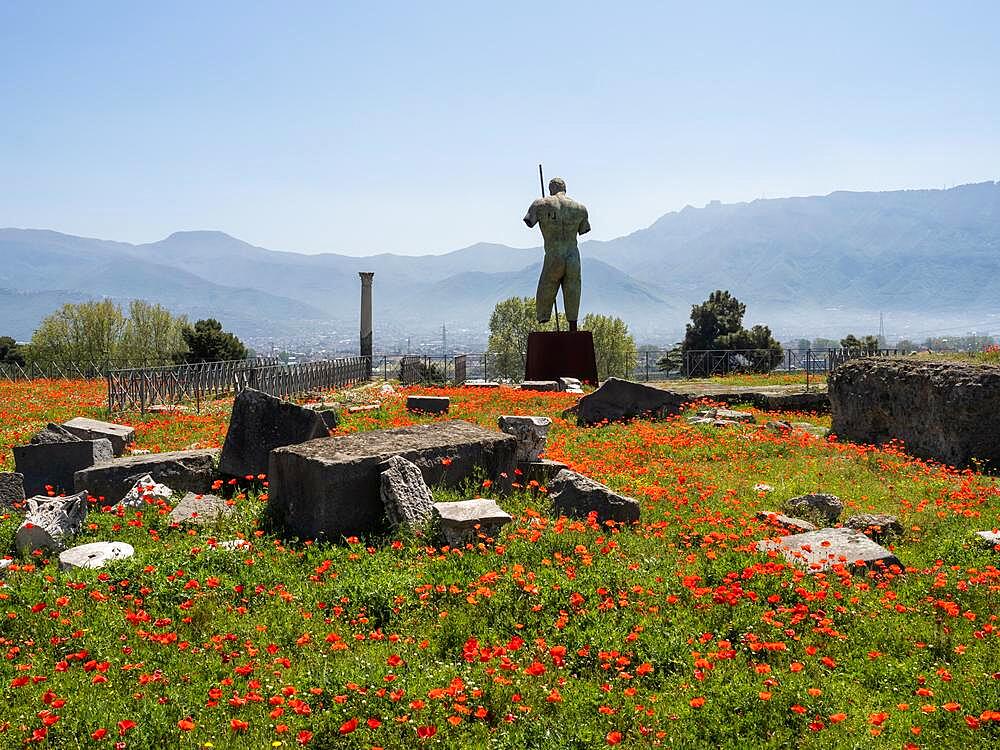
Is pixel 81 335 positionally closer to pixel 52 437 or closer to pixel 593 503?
pixel 52 437

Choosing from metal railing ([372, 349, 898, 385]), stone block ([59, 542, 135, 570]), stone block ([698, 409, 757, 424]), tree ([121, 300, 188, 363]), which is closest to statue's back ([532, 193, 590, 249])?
metal railing ([372, 349, 898, 385])

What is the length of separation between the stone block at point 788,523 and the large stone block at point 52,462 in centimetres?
912

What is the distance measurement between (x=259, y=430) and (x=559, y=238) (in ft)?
68.0

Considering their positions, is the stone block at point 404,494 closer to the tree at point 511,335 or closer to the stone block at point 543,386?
the stone block at point 543,386

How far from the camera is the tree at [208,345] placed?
154 feet

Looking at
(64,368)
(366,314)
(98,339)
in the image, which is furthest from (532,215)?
(98,339)

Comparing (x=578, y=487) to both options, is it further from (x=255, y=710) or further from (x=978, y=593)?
(x=255, y=710)

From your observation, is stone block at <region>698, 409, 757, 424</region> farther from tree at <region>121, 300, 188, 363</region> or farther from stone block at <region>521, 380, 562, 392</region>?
tree at <region>121, 300, 188, 363</region>

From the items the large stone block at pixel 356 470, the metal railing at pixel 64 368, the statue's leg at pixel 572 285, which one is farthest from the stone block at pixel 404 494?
the metal railing at pixel 64 368

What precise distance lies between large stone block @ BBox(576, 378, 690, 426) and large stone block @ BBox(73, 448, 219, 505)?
976 centimetres

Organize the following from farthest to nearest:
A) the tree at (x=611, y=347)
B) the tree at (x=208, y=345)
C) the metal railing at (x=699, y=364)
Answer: the tree at (x=611, y=347) < the tree at (x=208, y=345) < the metal railing at (x=699, y=364)

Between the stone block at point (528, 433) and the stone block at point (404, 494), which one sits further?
the stone block at point (528, 433)

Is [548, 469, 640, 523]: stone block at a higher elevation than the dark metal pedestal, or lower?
lower

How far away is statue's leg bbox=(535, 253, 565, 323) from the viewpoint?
3011 centimetres
